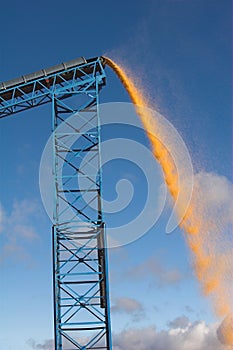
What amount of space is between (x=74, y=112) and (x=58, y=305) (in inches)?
403

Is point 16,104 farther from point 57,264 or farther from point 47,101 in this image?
point 57,264

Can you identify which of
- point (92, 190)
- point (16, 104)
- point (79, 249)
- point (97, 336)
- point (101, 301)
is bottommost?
point (97, 336)

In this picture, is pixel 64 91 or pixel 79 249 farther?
pixel 64 91

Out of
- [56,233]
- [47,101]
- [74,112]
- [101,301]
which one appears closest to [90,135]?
[74,112]

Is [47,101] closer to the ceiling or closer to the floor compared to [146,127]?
closer to the ceiling

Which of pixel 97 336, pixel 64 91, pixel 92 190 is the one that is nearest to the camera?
pixel 97 336

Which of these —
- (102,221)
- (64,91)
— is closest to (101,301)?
(102,221)

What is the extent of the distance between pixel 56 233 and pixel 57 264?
1.53m

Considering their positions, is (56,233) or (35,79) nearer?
(56,233)

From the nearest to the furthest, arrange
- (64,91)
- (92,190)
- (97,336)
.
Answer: (97,336) → (92,190) → (64,91)

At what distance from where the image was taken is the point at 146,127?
94.3 ft

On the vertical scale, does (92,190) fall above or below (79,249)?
above

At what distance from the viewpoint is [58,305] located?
25984 millimetres

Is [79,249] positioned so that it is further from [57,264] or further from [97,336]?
[97,336]
